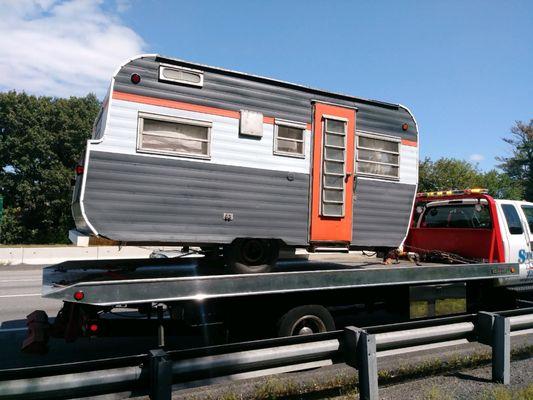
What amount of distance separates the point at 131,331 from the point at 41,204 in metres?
29.3

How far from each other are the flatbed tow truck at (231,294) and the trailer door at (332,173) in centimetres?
83

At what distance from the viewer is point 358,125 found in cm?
652

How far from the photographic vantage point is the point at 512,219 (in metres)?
7.58

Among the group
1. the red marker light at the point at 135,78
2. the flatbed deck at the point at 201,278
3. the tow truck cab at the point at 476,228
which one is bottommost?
the flatbed deck at the point at 201,278

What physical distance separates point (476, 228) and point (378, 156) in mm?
2307

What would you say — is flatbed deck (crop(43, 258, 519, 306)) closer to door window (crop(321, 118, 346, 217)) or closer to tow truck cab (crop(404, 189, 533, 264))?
tow truck cab (crop(404, 189, 533, 264))

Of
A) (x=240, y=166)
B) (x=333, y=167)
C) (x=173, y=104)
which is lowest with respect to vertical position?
(x=240, y=166)

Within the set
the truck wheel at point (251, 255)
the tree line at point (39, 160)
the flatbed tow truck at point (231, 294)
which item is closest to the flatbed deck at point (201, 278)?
the flatbed tow truck at point (231, 294)

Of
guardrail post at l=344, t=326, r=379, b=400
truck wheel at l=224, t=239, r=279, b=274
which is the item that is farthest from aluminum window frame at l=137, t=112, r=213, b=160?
guardrail post at l=344, t=326, r=379, b=400

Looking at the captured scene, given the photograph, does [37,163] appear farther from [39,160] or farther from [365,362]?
[365,362]

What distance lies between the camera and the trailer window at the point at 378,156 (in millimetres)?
6570

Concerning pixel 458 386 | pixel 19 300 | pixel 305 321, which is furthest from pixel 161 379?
pixel 19 300

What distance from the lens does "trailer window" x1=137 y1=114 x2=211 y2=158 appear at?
5.12 meters

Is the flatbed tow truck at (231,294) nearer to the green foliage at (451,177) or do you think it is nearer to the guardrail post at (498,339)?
the guardrail post at (498,339)
